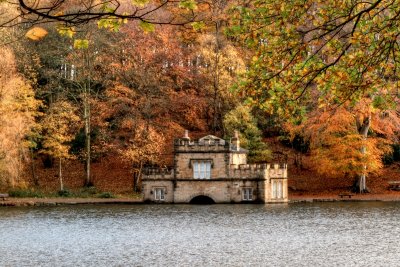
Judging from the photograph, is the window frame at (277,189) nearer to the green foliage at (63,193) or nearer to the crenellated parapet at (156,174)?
the crenellated parapet at (156,174)

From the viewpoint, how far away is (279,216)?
39.3 m

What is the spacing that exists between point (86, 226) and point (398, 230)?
1523 cm

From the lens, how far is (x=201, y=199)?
54094 mm

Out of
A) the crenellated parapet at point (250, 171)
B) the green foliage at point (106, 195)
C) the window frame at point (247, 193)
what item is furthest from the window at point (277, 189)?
the green foliage at point (106, 195)

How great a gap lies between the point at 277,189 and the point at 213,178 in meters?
4.87

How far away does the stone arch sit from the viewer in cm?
5166

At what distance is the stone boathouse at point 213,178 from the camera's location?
167 feet

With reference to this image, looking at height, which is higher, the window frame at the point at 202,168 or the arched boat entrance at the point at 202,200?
the window frame at the point at 202,168

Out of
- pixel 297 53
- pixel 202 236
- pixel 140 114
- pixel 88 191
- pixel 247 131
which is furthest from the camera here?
pixel 140 114

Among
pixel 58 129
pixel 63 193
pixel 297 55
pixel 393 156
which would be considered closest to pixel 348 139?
pixel 393 156

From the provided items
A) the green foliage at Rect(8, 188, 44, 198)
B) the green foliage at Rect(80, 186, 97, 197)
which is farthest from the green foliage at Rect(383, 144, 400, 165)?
the green foliage at Rect(8, 188, 44, 198)

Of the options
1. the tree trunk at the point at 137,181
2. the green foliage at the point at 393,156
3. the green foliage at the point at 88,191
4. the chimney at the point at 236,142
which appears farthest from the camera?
the green foliage at the point at 393,156

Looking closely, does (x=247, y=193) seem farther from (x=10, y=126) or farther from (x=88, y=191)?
(x=10, y=126)

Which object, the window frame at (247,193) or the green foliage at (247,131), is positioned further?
the green foliage at (247,131)
